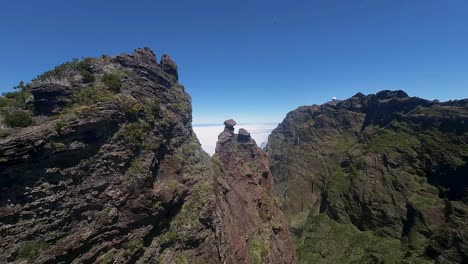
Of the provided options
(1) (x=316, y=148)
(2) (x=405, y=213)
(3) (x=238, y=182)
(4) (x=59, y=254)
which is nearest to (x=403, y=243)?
(2) (x=405, y=213)

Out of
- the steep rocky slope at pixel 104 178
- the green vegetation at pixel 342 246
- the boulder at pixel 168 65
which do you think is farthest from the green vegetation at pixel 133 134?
the green vegetation at pixel 342 246

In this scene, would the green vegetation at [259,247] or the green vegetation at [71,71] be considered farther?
the green vegetation at [259,247]

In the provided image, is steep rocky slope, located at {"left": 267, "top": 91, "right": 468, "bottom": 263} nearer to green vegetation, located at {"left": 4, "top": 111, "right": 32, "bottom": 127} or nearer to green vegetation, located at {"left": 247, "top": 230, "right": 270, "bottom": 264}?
green vegetation, located at {"left": 247, "top": 230, "right": 270, "bottom": 264}

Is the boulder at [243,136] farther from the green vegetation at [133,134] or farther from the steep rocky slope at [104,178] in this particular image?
the green vegetation at [133,134]

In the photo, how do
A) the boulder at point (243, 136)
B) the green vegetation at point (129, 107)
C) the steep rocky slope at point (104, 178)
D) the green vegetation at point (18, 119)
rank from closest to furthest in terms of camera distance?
1. the steep rocky slope at point (104, 178)
2. the green vegetation at point (18, 119)
3. the green vegetation at point (129, 107)
4. the boulder at point (243, 136)

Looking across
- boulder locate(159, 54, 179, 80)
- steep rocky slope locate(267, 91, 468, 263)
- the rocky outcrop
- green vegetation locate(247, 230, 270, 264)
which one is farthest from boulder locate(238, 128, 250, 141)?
the rocky outcrop

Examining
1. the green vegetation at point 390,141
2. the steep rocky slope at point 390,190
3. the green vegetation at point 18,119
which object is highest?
the green vegetation at point 18,119

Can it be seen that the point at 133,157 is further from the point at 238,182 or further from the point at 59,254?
the point at 238,182

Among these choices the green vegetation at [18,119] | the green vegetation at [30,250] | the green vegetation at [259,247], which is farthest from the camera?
the green vegetation at [259,247]
